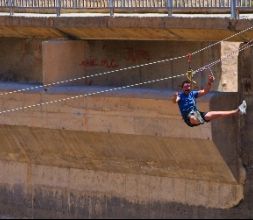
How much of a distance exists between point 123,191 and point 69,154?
1339mm

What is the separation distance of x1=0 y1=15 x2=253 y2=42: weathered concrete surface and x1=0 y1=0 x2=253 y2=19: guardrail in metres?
0.19

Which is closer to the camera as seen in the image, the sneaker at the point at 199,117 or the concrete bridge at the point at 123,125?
the sneaker at the point at 199,117

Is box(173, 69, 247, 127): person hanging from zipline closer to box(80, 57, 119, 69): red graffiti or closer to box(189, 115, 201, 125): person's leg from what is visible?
box(189, 115, 201, 125): person's leg

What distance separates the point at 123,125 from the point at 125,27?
176cm

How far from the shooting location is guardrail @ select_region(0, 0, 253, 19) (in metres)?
13.7

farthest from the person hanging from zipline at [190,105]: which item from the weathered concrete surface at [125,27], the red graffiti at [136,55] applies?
the red graffiti at [136,55]

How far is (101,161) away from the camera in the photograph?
54.9 ft

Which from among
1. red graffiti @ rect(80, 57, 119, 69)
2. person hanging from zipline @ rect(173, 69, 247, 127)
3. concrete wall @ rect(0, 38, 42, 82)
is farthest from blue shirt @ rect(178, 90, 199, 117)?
concrete wall @ rect(0, 38, 42, 82)

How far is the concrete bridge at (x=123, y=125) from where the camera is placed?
49.2 feet

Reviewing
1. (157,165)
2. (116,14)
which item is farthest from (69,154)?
(116,14)

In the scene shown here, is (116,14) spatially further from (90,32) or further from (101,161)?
(101,161)

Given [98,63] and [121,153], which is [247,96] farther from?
[98,63]

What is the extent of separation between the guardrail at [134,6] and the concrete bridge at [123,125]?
25 cm

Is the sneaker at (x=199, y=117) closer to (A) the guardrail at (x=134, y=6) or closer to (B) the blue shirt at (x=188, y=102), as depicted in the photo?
(B) the blue shirt at (x=188, y=102)
